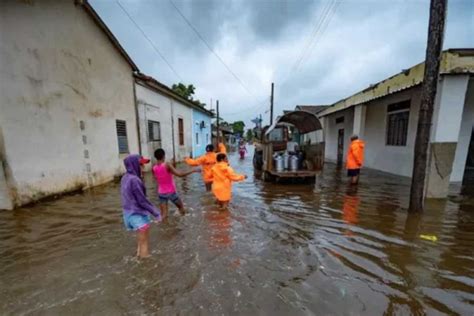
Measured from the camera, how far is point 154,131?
12461 mm

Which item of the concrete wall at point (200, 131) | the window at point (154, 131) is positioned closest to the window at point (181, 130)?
the concrete wall at point (200, 131)

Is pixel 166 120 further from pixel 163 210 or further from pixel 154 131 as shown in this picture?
pixel 163 210

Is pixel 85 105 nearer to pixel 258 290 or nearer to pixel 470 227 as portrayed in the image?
pixel 258 290

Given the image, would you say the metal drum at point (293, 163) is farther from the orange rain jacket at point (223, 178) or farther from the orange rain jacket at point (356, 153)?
the orange rain jacket at point (223, 178)

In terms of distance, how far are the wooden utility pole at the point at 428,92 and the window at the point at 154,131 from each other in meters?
10.6

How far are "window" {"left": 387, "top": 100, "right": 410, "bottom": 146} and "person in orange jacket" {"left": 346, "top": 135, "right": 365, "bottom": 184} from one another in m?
2.95

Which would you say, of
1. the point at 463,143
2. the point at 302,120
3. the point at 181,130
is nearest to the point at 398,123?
the point at 463,143

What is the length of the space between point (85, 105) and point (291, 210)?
722 cm

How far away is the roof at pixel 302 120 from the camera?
9.41 metres

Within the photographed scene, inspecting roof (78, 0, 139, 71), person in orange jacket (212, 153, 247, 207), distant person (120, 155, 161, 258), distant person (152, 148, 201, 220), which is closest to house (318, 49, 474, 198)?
person in orange jacket (212, 153, 247, 207)

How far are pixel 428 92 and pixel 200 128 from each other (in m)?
17.7

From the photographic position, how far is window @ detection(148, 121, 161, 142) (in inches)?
472

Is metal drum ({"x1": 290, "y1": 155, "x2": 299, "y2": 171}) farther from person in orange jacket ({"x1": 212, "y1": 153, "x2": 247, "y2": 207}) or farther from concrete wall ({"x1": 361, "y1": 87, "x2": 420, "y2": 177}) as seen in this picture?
person in orange jacket ({"x1": 212, "y1": 153, "x2": 247, "y2": 207})

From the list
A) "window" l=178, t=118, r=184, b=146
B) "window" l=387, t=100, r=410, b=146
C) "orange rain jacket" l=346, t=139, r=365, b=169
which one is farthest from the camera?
"window" l=178, t=118, r=184, b=146
